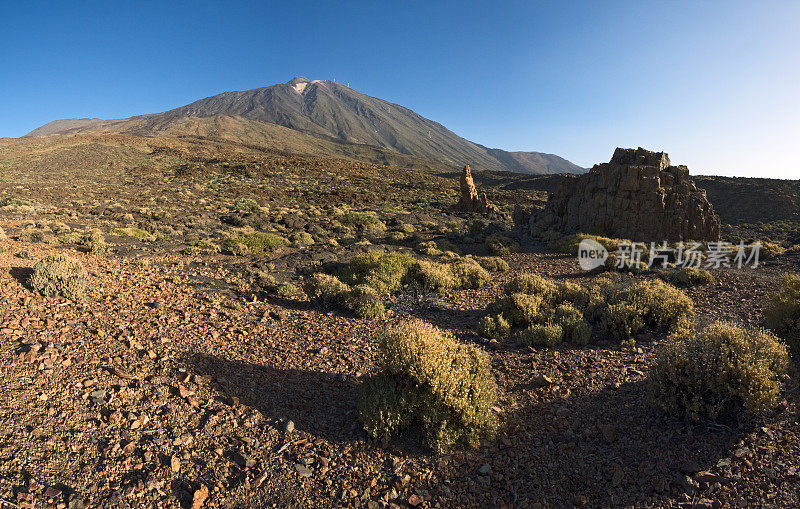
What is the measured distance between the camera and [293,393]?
4773mm

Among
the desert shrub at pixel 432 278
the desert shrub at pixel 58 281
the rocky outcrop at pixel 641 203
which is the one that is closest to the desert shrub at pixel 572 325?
the desert shrub at pixel 432 278

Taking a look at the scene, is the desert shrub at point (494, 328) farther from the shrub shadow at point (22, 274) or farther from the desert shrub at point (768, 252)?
the desert shrub at point (768, 252)

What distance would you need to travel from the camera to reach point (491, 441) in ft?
13.3

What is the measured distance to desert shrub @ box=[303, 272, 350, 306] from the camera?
8163mm

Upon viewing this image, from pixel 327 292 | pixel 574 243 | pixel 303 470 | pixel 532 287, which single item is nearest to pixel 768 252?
pixel 574 243

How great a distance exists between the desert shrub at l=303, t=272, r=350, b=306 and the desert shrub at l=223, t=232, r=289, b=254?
4.84 m

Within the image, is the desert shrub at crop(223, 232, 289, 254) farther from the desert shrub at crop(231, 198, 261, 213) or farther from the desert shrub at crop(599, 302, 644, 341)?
the desert shrub at crop(599, 302, 644, 341)

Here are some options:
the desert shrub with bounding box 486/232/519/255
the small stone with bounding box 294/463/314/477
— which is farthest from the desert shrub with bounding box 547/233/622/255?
the small stone with bounding box 294/463/314/477

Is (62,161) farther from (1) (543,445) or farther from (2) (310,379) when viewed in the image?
(1) (543,445)

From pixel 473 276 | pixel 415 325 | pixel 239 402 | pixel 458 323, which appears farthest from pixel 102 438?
pixel 473 276

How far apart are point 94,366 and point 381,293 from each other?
5.57 m

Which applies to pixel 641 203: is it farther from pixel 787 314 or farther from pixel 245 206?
pixel 245 206

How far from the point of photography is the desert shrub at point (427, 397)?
3.99 m

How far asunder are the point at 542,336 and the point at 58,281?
26.0 feet
